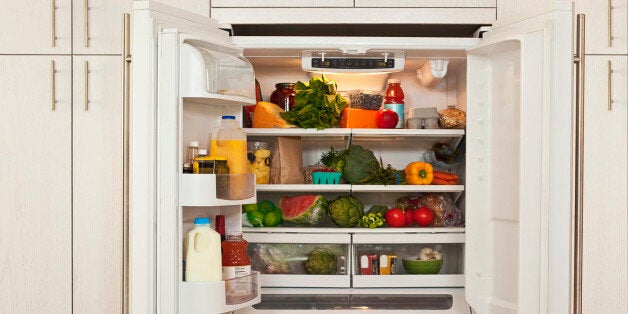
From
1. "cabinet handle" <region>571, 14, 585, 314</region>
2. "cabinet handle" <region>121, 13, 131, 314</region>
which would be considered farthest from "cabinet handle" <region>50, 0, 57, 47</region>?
"cabinet handle" <region>571, 14, 585, 314</region>

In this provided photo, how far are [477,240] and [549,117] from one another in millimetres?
708

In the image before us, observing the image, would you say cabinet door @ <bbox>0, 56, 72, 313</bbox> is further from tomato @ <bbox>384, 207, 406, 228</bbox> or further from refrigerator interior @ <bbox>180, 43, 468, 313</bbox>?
tomato @ <bbox>384, 207, 406, 228</bbox>

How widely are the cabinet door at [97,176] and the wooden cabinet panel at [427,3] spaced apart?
1.02 meters

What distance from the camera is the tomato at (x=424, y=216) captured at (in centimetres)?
320

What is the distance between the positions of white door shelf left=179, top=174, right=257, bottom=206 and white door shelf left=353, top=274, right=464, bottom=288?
71 cm

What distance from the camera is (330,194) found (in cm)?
347

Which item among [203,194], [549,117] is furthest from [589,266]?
[203,194]

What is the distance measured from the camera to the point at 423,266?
310cm

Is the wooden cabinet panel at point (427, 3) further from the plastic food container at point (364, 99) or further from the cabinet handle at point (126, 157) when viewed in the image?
the cabinet handle at point (126, 157)

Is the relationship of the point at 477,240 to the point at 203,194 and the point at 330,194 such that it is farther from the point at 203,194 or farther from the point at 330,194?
the point at 203,194

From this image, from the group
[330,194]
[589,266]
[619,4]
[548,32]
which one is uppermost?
[619,4]

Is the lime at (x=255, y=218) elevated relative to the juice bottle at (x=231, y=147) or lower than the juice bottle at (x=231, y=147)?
lower

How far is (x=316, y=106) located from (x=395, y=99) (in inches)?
15.7

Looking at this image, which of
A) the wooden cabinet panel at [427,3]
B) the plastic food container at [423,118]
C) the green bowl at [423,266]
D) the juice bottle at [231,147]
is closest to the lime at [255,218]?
the juice bottle at [231,147]
